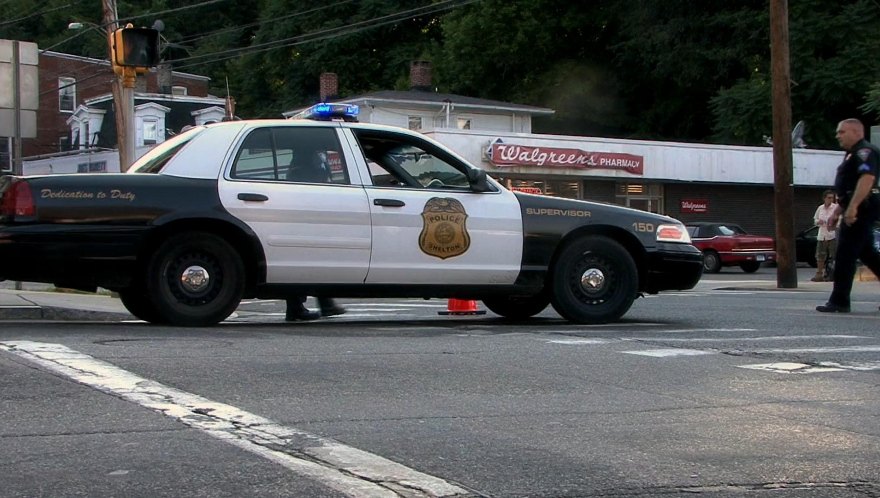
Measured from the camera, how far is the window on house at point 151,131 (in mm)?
52906

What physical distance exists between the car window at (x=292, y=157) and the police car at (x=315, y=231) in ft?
0.04

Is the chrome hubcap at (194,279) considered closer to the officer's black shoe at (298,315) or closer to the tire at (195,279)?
the tire at (195,279)

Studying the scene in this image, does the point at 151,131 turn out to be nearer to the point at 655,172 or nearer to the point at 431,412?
the point at 655,172

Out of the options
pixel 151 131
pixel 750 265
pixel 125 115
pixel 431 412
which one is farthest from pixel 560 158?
pixel 431 412

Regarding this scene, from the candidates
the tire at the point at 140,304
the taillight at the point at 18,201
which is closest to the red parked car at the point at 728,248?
the tire at the point at 140,304

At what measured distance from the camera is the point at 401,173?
9.84 meters

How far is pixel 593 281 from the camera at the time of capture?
1027 centimetres

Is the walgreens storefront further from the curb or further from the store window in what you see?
the curb

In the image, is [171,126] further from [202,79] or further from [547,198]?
[547,198]

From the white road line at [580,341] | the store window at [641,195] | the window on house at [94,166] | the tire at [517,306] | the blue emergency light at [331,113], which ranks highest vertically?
the window on house at [94,166]

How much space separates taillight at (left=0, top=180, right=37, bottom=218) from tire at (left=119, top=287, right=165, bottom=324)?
3.03 feet

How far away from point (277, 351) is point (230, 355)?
38 cm

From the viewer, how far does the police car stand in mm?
8742

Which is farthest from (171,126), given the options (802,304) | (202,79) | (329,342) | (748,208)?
(329,342)
